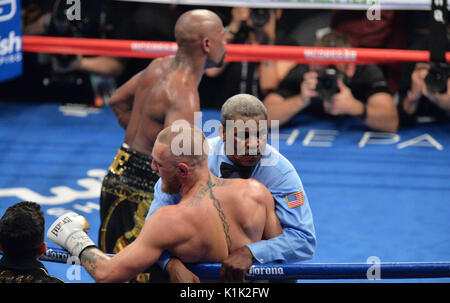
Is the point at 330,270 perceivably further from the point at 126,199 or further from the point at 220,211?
the point at 126,199

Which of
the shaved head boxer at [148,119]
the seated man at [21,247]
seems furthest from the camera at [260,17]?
the seated man at [21,247]

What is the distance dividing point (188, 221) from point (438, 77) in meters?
4.53

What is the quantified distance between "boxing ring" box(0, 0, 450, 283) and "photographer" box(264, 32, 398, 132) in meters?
0.19

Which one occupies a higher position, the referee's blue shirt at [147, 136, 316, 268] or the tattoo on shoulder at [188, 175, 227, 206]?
the tattoo on shoulder at [188, 175, 227, 206]

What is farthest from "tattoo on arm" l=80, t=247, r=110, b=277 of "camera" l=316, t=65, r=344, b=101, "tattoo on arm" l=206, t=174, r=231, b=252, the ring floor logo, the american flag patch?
"camera" l=316, t=65, r=344, b=101

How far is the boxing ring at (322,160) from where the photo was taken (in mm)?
5090

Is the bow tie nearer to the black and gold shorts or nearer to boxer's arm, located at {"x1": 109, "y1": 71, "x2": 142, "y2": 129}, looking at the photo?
the black and gold shorts

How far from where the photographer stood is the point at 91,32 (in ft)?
23.6

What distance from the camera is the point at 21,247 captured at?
8.26ft

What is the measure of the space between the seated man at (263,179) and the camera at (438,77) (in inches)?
156

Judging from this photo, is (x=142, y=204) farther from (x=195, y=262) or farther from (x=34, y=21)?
A: (x=34, y=21)

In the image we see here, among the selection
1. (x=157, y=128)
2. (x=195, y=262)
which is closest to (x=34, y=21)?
(x=157, y=128)

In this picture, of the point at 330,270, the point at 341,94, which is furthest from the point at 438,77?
the point at 330,270

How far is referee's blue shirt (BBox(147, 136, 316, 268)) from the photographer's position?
2.77 metres
